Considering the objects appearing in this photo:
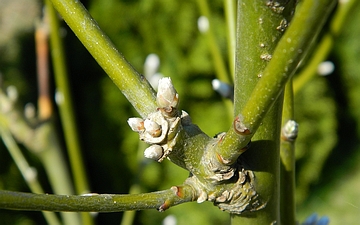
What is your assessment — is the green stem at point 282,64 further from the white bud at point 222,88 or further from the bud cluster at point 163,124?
the white bud at point 222,88

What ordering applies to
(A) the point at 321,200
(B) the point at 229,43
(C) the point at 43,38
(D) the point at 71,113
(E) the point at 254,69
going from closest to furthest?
(E) the point at 254,69 → (B) the point at 229,43 → (D) the point at 71,113 → (C) the point at 43,38 → (A) the point at 321,200

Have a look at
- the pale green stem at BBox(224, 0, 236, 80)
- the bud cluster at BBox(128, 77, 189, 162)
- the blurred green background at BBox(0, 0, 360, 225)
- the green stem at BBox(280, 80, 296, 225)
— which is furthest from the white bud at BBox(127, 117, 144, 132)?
the blurred green background at BBox(0, 0, 360, 225)

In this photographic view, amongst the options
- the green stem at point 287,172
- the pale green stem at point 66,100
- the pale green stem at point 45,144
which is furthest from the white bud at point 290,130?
the pale green stem at point 45,144

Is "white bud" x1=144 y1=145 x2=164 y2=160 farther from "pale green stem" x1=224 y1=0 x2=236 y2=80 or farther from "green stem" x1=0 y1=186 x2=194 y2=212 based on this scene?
"pale green stem" x1=224 y1=0 x2=236 y2=80

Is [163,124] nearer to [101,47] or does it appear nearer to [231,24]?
[101,47]

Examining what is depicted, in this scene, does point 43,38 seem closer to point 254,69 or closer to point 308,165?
point 254,69

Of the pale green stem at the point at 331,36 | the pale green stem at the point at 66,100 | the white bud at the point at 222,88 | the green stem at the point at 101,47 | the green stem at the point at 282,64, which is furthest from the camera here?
the pale green stem at the point at 66,100

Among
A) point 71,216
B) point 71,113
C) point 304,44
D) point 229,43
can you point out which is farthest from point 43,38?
point 304,44
